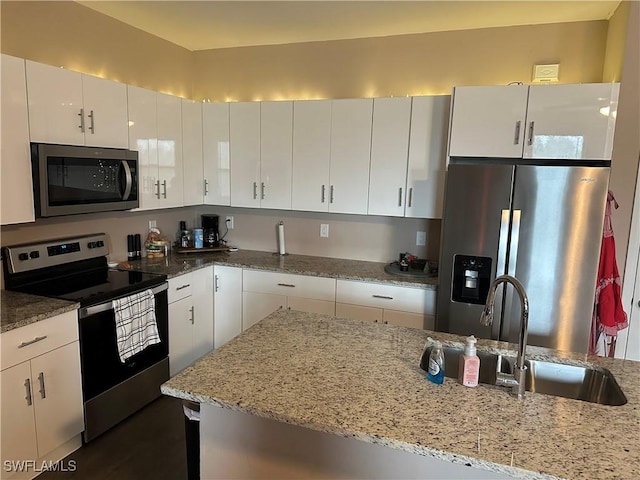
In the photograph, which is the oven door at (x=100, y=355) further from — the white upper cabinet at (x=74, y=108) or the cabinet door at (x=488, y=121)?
the cabinet door at (x=488, y=121)

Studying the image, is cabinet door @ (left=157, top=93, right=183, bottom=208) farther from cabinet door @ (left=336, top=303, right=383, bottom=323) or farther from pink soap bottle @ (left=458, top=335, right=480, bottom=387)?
pink soap bottle @ (left=458, top=335, right=480, bottom=387)

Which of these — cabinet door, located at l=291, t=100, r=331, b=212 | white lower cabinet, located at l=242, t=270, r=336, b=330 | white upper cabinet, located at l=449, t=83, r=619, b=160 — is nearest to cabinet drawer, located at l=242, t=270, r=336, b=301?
white lower cabinet, located at l=242, t=270, r=336, b=330

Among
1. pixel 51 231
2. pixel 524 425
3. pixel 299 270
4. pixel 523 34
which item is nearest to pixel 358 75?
pixel 523 34

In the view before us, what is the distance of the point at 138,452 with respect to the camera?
2.50 m

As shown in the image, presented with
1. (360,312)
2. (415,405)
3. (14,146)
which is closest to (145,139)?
(14,146)

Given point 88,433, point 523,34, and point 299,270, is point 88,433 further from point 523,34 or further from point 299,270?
point 523,34

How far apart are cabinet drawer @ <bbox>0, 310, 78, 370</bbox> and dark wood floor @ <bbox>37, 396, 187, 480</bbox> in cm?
71

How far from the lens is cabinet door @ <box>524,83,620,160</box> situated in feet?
8.53

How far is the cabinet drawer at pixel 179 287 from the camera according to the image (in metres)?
3.08

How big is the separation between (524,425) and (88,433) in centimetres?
237

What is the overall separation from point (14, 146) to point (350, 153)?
216 cm

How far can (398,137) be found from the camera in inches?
127

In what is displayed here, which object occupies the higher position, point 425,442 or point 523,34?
point 523,34

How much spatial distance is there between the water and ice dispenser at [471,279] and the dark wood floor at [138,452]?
1938 mm
